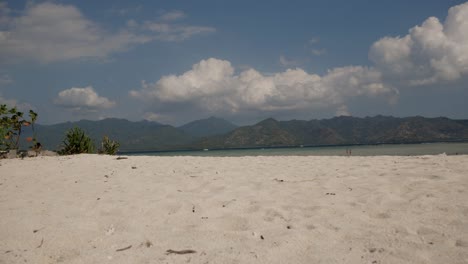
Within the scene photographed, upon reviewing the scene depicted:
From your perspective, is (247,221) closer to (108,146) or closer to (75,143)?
(75,143)

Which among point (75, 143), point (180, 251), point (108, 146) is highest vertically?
point (75, 143)

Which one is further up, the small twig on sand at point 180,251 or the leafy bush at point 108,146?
the leafy bush at point 108,146

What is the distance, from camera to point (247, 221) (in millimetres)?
3557

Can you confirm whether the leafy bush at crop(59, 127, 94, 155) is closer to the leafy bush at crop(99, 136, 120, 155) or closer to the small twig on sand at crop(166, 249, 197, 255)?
the leafy bush at crop(99, 136, 120, 155)

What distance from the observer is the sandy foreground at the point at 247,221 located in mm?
2715

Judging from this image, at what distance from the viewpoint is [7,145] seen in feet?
51.3

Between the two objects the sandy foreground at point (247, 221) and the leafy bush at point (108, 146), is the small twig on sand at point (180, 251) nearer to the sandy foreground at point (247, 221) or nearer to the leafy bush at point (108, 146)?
the sandy foreground at point (247, 221)

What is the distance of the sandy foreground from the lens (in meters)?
2.71

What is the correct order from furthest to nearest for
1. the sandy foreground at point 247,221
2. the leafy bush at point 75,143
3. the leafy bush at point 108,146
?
the leafy bush at point 108,146, the leafy bush at point 75,143, the sandy foreground at point 247,221

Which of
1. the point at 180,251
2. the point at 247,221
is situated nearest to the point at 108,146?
the point at 247,221

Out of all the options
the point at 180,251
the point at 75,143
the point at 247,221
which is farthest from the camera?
the point at 75,143

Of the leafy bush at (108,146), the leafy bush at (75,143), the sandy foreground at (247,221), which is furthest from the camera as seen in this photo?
the leafy bush at (108,146)

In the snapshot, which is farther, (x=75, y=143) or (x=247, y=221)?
(x=75, y=143)

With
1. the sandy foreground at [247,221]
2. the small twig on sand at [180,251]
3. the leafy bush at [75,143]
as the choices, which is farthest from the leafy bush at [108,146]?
the small twig on sand at [180,251]
